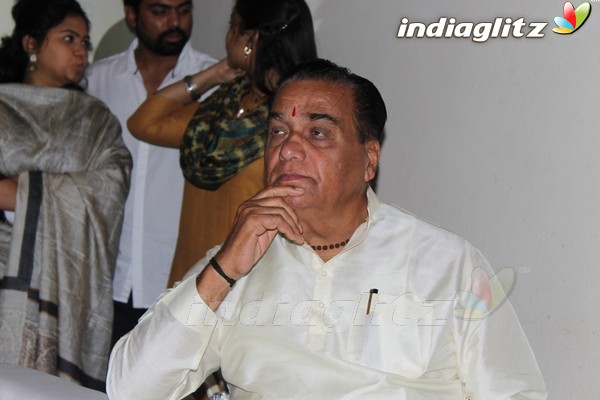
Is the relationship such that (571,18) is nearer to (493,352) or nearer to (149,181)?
(493,352)

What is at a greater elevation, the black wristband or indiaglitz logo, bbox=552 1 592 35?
indiaglitz logo, bbox=552 1 592 35

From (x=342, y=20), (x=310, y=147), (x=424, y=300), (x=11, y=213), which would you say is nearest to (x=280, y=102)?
(x=310, y=147)

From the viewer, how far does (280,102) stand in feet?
7.41

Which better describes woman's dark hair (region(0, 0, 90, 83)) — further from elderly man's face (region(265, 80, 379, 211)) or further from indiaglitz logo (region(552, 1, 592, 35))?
indiaglitz logo (region(552, 1, 592, 35))

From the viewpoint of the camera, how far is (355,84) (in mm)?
2266

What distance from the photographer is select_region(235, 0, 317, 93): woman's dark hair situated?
10.0 feet

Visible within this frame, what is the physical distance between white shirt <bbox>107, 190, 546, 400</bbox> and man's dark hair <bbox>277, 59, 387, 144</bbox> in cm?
24

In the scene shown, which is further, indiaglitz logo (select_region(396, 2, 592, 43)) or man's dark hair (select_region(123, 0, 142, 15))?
man's dark hair (select_region(123, 0, 142, 15))

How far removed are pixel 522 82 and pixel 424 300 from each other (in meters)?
0.79

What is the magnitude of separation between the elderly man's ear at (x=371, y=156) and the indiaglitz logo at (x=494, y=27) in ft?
1.96

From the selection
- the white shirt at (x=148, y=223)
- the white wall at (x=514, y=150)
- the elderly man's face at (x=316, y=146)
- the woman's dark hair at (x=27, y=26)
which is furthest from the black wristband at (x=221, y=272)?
the woman's dark hair at (x=27, y=26)

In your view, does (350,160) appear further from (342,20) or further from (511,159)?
Result: (342,20)

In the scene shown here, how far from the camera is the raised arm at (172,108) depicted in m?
3.40

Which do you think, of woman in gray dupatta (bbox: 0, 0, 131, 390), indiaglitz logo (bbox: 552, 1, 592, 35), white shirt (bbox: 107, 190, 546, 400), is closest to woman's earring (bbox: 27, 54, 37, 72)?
woman in gray dupatta (bbox: 0, 0, 131, 390)
